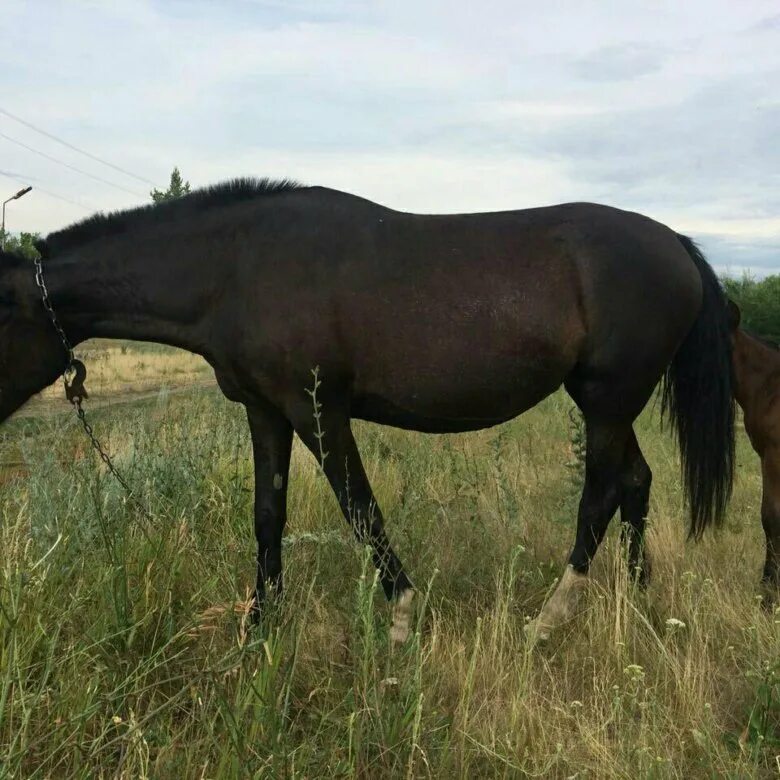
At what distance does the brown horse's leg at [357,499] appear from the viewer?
10.5ft

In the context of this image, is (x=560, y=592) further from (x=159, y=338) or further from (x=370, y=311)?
(x=159, y=338)

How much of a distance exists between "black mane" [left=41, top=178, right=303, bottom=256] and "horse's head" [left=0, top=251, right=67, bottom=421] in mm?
240

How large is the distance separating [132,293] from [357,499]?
1.45 meters

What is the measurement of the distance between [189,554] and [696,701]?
2206 mm

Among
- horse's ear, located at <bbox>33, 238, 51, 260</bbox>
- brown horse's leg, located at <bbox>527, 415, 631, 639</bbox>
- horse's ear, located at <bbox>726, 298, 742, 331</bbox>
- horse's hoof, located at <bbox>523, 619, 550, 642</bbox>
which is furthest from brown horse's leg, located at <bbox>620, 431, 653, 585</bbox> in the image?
horse's ear, located at <bbox>33, 238, 51, 260</bbox>

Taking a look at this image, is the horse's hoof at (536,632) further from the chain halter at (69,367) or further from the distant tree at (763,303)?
the distant tree at (763,303)

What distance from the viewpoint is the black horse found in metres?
3.25

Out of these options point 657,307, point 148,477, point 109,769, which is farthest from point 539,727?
point 148,477

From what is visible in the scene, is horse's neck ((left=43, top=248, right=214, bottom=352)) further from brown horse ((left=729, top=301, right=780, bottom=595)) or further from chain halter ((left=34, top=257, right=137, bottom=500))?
brown horse ((left=729, top=301, right=780, bottom=595))

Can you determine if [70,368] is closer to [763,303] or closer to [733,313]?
[733,313]

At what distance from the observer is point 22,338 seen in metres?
3.27

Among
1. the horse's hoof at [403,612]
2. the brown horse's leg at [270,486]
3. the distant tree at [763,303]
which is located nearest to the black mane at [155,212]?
the brown horse's leg at [270,486]

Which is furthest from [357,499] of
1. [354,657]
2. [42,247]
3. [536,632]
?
[42,247]

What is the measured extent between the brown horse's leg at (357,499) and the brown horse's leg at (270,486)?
32cm
